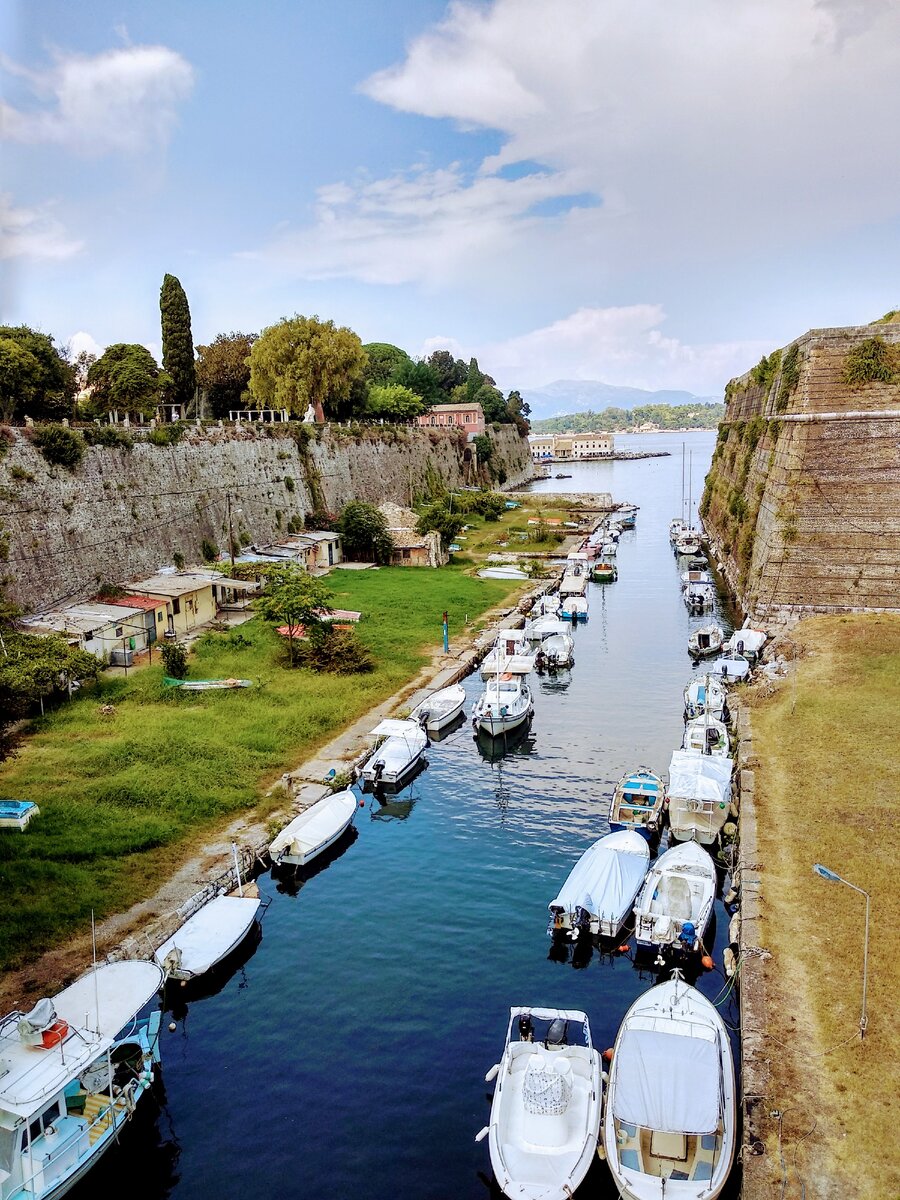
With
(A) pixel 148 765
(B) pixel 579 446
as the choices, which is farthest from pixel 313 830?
(B) pixel 579 446

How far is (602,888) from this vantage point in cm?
1700

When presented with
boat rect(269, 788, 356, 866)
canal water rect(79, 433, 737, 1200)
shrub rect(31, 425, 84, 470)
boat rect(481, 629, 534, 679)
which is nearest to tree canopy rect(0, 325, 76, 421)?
shrub rect(31, 425, 84, 470)

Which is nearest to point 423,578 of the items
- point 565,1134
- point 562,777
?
point 562,777

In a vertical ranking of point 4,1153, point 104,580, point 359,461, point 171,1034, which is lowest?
point 171,1034

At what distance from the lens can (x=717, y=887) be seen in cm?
1828

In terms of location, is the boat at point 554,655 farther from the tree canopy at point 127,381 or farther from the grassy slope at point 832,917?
the tree canopy at point 127,381

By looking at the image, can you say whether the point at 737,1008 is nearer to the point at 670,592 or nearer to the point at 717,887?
the point at 717,887

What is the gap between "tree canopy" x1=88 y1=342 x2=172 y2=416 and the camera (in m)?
57.0

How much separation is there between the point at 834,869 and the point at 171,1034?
40.0 feet

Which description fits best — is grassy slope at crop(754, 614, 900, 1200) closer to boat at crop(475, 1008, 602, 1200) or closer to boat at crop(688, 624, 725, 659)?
boat at crop(475, 1008, 602, 1200)

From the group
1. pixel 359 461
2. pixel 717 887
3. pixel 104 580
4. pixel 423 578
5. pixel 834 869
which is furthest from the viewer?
pixel 359 461

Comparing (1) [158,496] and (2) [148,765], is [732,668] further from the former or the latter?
(1) [158,496]

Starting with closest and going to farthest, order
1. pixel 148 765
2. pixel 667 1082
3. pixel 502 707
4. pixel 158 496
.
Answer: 1. pixel 667 1082
2. pixel 148 765
3. pixel 502 707
4. pixel 158 496

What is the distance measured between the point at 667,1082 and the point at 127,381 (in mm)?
55237
